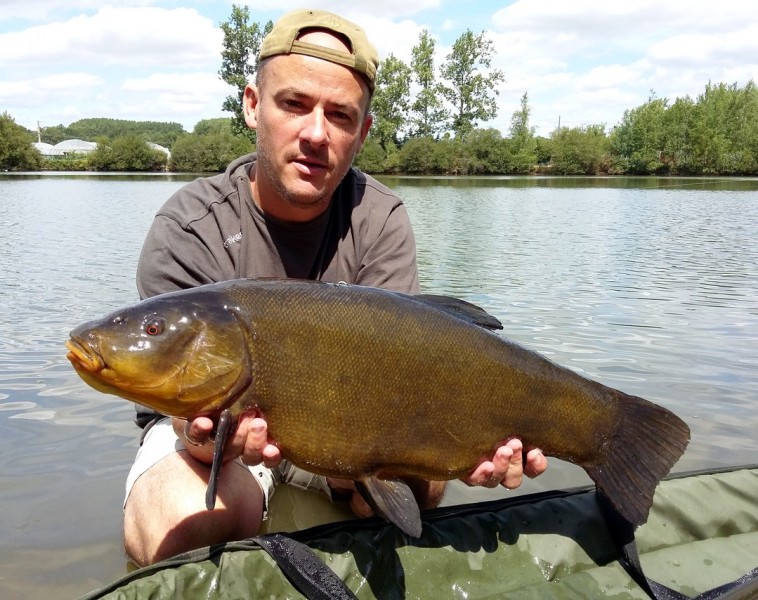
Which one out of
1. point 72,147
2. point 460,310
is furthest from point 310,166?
point 72,147

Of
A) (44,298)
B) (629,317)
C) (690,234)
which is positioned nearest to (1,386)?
(44,298)

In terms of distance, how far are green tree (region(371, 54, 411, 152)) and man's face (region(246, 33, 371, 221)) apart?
54.8 metres

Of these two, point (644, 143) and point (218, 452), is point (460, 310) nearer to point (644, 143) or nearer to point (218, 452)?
point (218, 452)

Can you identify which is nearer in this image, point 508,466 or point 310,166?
point 508,466

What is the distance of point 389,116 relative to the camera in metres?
58.7

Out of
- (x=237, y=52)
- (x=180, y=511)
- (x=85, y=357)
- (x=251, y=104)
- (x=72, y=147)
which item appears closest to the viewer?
(x=85, y=357)

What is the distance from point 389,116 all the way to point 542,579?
58819 mm

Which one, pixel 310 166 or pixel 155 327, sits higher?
pixel 310 166

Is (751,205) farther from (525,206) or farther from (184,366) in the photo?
(184,366)

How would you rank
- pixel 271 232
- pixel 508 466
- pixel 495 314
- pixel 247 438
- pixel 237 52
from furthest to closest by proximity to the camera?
pixel 237 52, pixel 495 314, pixel 271 232, pixel 508 466, pixel 247 438

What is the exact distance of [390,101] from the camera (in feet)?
190

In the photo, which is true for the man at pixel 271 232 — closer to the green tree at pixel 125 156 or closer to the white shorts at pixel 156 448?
the white shorts at pixel 156 448

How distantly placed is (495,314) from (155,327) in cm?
532

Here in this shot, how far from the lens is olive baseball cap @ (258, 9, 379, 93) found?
8.07 ft
